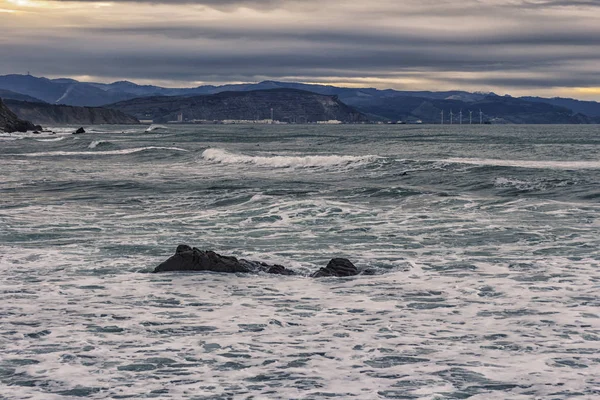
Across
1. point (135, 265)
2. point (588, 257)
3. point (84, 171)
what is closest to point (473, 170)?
point (84, 171)

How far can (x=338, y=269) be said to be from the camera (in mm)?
15039

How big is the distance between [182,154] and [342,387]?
56230 millimetres

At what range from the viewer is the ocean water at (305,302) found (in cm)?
933

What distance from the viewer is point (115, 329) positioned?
37.2ft

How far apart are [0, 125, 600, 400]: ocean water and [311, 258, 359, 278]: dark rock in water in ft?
1.11

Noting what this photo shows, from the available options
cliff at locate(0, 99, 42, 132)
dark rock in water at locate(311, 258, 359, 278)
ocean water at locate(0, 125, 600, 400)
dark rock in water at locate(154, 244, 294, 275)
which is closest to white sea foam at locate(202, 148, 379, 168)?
ocean water at locate(0, 125, 600, 400)

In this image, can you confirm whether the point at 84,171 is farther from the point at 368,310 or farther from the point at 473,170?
the point at 368,310

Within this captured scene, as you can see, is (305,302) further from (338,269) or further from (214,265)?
(214,265)

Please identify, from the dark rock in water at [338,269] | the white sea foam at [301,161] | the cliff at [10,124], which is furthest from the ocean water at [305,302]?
the cliff at [10,124]

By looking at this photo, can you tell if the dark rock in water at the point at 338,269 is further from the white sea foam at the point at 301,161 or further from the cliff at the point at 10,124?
the cliff at the point at 10,124

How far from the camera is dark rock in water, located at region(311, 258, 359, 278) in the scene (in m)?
14.9

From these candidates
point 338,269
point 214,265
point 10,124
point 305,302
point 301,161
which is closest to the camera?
point 305,302

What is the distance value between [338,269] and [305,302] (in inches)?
85.9

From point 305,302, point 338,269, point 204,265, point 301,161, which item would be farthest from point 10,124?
point 305,302
